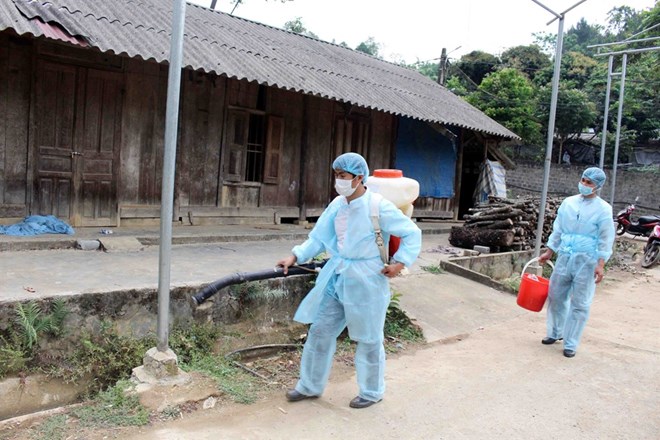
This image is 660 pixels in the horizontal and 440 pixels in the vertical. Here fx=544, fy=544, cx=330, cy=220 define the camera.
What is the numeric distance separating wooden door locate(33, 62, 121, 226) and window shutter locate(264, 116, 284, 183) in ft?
9.49

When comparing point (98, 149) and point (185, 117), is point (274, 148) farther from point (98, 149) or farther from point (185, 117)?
point (98, 149)

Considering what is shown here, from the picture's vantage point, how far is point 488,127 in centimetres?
1420

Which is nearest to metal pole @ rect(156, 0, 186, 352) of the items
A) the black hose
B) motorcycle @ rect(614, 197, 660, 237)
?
the black hose

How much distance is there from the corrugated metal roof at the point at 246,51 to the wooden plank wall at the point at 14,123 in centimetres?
75

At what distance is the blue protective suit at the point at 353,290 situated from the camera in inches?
146

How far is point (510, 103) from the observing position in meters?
24.4

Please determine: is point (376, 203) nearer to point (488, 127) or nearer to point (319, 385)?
point (319, 385)

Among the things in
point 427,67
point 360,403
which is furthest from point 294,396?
point 427,67

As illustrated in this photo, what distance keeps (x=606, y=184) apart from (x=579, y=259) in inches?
834

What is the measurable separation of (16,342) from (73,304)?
492mm

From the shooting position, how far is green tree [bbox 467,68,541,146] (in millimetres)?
24250

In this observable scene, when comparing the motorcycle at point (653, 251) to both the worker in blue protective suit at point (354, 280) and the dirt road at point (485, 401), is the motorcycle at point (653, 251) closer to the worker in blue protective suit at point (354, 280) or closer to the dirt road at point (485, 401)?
the dirt road at point (485, 401)

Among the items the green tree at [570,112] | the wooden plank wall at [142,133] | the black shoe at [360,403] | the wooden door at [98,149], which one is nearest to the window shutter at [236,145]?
the wooden plank wall at [142,133]

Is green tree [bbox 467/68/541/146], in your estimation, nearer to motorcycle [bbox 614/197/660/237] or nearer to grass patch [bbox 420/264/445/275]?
motorcycle [bbox 614/197/660/237]
